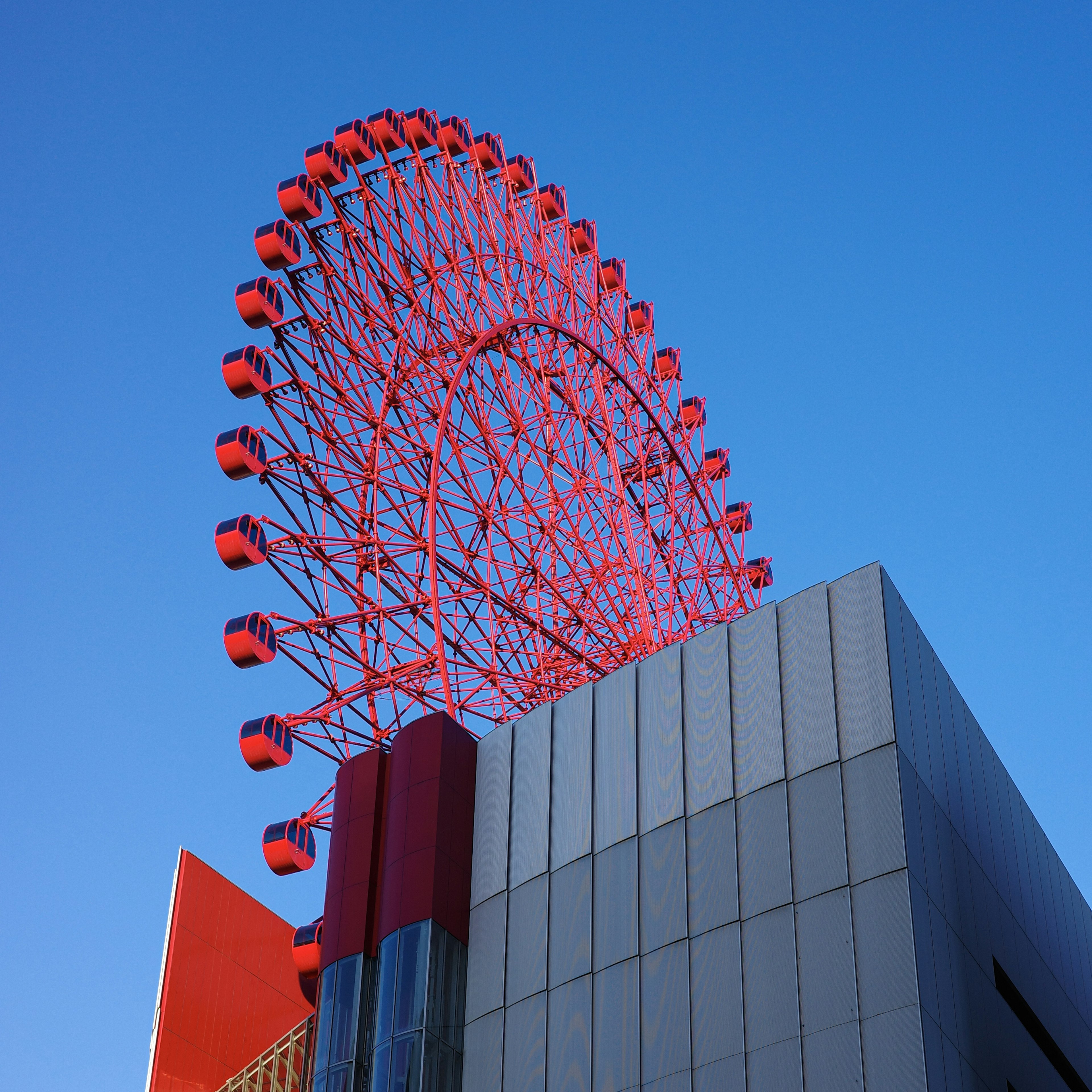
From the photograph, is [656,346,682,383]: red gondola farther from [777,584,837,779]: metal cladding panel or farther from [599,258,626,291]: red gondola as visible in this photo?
[777,584,837,779]: metal cladding panel

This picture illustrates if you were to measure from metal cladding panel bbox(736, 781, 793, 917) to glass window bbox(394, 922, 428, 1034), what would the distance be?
4182 mm

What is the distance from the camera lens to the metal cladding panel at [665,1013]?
57.7 ft

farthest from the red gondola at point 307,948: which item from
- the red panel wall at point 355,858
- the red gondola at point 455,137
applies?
the red gondola at point 455,137

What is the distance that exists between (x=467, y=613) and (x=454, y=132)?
34.9 ft

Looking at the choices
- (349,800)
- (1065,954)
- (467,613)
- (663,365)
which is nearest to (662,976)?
(349,800)

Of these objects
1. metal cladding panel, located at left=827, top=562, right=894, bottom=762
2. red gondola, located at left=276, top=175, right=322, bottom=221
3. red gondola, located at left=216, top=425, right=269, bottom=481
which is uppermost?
red gondola, located at left=276, top=175, right=322, bottom=221

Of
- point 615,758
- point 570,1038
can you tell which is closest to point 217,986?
point 615,758

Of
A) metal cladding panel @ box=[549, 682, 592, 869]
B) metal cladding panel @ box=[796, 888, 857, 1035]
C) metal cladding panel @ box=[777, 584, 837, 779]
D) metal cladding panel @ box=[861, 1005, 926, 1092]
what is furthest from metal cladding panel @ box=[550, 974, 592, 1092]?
metal cladding panel @ box=[861, 1005, 926, 1092]

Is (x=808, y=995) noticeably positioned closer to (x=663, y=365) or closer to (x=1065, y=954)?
(x=1065, y=954)

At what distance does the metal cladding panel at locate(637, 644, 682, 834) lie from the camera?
63.9ft

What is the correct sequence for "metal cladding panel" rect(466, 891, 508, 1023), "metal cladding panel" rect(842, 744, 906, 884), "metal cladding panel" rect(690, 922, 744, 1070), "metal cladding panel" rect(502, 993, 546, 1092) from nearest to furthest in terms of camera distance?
"metal cladding panel" rect(842, 744, 906, 884)
"metal cladding panel" rect(690, 922, 744, 1070)
"metal cladding panel" rect(502, 993, 546, 1092)
"metal cladding panel" rect(466, 891, 508, 1023)

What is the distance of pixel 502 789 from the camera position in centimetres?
2153

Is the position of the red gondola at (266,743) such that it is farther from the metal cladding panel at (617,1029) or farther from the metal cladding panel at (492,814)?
the metal cladding panel at (617,1029)

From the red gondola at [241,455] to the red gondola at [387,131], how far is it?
686 cm
